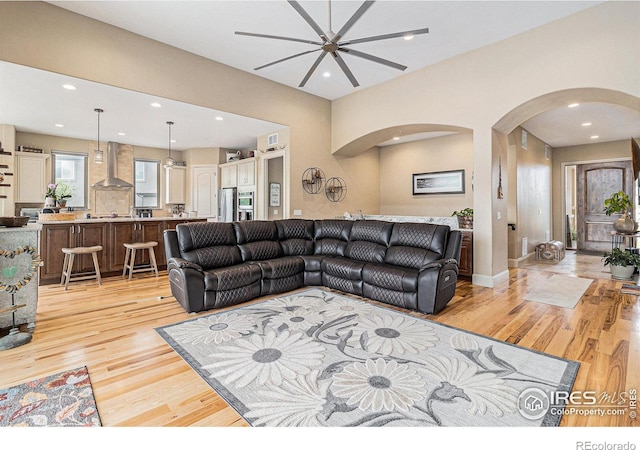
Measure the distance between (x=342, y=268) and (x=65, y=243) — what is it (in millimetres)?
4329

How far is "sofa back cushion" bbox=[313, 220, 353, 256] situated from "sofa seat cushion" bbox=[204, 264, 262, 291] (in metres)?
1.33

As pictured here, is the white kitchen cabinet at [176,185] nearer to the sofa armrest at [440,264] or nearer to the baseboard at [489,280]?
the sofa armrest at [440,264]

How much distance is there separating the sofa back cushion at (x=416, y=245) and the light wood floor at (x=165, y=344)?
0.68 meters

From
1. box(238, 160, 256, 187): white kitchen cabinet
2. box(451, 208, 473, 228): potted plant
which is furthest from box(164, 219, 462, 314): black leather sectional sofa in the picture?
box(238, 160, 256, 187): white kitchen cabinet

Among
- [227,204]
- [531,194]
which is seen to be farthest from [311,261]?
[531,194]

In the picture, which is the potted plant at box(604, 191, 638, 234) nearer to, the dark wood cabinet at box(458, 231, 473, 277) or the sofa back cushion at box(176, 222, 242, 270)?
the dark wood cabinet at box(458, 231, 473, 277)

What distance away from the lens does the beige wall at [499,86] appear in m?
3.52

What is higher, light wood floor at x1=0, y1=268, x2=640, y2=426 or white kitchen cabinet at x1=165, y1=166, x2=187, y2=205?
white kitchen cabinet at x1=165, y1=166, x2=187, y2=205

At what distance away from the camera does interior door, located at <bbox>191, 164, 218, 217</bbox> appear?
8430 millimetres

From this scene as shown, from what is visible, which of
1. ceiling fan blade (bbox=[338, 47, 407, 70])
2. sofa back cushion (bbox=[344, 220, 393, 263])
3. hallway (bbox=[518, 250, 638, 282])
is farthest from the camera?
hallway (bbox=[518, 250, 638, 282])

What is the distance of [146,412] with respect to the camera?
1.80 metres

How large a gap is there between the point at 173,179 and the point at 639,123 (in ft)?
35.7

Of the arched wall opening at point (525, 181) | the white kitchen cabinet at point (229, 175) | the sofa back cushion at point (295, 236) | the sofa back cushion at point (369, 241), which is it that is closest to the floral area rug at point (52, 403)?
the sofa back cushion at point (295, 236)

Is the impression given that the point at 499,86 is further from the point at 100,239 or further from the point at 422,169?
the point at 100,239
